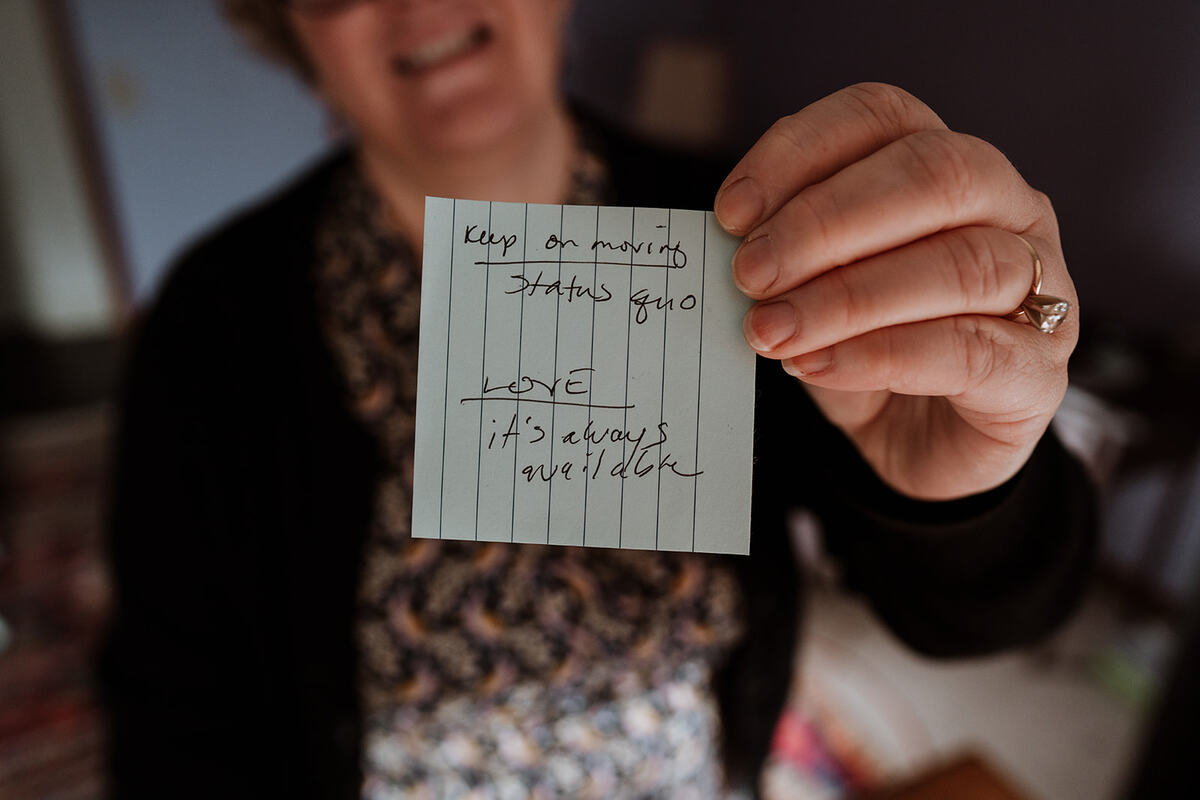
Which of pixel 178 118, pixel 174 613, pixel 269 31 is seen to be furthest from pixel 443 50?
pixel 178 118

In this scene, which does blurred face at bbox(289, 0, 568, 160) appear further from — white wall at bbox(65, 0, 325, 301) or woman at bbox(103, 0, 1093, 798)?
white wall at bbox(65, 0, 325, 301)

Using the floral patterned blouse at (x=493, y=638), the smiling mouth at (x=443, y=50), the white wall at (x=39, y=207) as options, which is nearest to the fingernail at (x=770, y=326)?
the floral patterned blouse at (x=493, y=638)

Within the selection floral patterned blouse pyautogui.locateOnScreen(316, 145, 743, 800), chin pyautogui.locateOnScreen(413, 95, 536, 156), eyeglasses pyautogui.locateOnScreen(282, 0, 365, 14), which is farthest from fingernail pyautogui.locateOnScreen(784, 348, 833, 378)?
eyeglasses pyautogui.locateOnScreen(282, 0, 365, 14)

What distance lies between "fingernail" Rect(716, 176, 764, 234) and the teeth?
0.33m

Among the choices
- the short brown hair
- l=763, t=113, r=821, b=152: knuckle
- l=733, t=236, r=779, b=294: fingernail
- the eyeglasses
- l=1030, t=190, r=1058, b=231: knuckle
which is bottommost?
l=733, t=236, r=779, b=294: fingernail

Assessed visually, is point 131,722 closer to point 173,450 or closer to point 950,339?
point 173,450

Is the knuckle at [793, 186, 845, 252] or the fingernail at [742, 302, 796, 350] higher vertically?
the knuckle at [793, 186, 845, 252]

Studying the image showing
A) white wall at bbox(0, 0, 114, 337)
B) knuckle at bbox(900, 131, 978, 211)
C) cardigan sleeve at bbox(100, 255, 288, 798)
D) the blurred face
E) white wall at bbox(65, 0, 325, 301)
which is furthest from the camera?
white wall at bbox(0, 0, 114, 337)

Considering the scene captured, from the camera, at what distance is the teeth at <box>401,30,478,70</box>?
50 cm

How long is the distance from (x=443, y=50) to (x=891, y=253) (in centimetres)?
38

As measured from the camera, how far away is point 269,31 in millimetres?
718

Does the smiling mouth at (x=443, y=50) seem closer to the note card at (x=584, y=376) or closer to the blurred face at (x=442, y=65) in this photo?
the blurred face at (x=442, y=65)

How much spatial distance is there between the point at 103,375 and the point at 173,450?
317 cm

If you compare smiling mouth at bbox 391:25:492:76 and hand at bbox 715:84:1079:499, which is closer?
hand at bbox 715:84:1079:499
